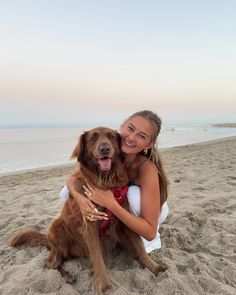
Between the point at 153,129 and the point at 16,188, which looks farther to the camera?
the point at 16,188

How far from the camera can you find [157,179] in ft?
→ 9.31

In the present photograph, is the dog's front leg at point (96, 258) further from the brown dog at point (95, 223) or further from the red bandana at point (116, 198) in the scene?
the red bandana at point (116, 198)

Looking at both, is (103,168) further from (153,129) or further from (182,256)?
(182,256)

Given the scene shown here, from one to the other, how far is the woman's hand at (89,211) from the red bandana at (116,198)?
0.09 metres

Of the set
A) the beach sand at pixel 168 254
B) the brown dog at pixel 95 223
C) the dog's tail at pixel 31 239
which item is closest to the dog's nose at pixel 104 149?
the brown dog at pixel 95 223

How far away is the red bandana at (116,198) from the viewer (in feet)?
9.02

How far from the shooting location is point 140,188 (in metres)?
2.90

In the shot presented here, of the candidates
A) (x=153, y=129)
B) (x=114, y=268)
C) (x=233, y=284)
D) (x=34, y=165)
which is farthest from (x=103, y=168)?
(x=34, y=165)

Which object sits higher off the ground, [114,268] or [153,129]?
[153,129]

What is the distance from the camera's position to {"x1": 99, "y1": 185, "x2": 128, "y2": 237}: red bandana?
2.75m

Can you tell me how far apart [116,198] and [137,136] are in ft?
2.02

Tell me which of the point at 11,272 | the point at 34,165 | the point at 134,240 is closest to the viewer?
the point at 11,272

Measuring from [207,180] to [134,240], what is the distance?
387cm

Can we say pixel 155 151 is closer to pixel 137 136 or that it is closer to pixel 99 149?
pixel 137 136
